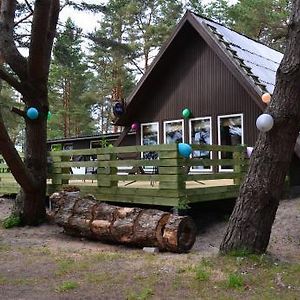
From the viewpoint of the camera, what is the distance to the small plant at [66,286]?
4486 millimetres

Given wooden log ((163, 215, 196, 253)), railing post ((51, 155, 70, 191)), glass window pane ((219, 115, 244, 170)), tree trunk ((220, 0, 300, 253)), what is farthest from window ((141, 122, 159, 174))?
tree trunk ((220, 0, 300, 253))

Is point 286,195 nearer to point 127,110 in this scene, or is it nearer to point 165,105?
point 165,105

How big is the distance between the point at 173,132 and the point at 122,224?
6758 millimetres

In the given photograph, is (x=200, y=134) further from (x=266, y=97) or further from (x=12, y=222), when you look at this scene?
(x=12, y=222)

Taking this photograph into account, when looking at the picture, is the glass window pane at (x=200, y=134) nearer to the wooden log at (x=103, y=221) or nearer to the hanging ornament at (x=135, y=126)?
the hanging ornament at (x=135, y=126)

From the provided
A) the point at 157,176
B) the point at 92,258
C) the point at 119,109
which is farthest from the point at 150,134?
the point at 92,258

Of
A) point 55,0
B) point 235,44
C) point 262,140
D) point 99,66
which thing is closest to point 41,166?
point 55,0

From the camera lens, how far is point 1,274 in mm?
5246

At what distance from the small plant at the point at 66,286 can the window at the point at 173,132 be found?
8817mm

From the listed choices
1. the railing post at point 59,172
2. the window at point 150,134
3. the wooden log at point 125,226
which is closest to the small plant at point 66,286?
the wooden log at point 125,226

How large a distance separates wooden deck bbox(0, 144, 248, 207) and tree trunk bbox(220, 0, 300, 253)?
70.4 inches

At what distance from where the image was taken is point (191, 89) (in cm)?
1289

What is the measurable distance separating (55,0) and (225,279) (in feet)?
23.4

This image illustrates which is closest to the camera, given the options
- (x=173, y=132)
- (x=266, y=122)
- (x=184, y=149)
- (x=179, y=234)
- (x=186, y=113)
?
(x=266, y=122)
